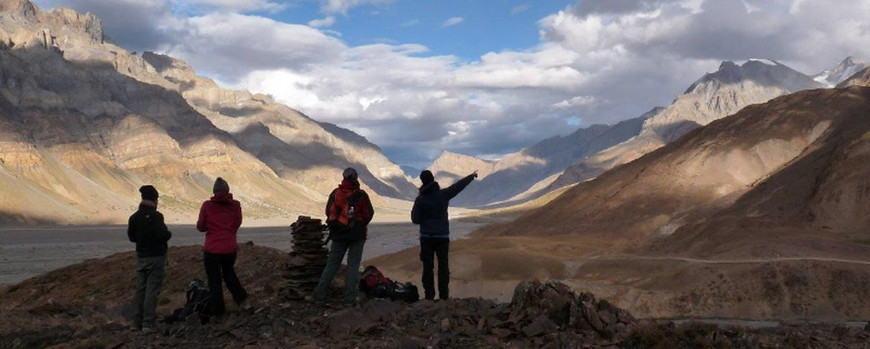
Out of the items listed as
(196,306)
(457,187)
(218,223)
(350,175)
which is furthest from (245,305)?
(457,187)

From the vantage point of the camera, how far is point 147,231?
12.2 m

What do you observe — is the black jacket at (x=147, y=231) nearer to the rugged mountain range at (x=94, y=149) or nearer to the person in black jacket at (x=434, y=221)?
the person in black jacket at (x=434, y=221)

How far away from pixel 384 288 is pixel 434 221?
5.04 ft

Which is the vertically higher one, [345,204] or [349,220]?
[345,204]

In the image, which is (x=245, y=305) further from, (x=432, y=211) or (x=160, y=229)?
(x=432, y=211)

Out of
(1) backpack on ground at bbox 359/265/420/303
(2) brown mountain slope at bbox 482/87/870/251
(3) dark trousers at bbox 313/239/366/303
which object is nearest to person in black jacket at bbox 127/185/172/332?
(3) dark trousers at bbox 313/239/366/303

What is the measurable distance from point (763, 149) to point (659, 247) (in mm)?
19316

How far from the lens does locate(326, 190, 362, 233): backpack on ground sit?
39.7 ft

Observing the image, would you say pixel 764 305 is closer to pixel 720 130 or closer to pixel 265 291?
pixel 265 291

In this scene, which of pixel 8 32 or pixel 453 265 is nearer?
pixel 453 265

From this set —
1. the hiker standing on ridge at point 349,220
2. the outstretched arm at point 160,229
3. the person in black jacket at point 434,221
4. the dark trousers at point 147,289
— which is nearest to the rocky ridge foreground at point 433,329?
the dark trousers at point 147,289

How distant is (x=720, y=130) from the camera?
59.0 meters

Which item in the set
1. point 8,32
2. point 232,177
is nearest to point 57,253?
point 232,177

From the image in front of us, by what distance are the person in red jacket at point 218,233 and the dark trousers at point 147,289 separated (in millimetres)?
1158
